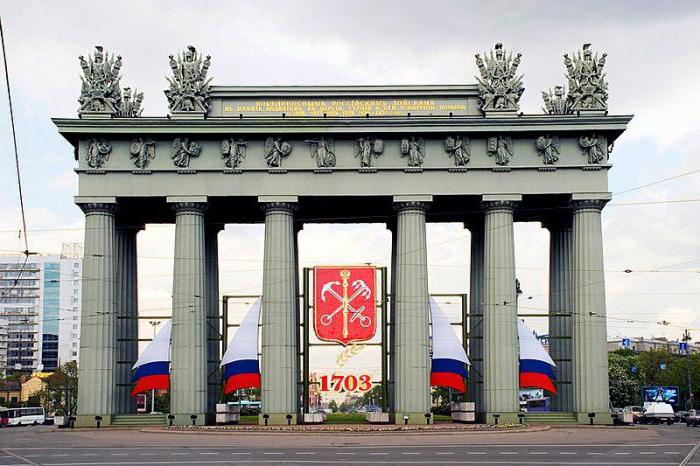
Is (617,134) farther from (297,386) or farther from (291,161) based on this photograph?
(297,386)

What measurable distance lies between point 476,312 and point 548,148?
12.8m

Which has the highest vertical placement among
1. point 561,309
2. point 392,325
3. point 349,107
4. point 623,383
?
point 349,107

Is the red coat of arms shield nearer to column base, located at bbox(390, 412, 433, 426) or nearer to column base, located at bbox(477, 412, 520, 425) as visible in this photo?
column base, located at bbox(390, 412, 433, 426)

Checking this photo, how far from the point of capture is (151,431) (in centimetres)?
5675

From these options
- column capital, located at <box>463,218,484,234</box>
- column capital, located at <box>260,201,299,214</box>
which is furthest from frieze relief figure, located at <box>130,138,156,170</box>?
column capital, located at <box>463,218,484,234</box>

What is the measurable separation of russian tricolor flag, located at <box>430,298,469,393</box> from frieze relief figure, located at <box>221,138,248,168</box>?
51.7 feet

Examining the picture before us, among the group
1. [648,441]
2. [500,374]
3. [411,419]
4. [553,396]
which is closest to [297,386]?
[411,419]

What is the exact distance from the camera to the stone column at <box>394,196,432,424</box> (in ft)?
204

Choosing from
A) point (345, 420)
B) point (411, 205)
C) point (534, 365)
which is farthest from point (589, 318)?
point (345, 420)

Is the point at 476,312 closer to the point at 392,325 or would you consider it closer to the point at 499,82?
the point at 392,325

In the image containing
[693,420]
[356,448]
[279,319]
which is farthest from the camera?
[693,420]

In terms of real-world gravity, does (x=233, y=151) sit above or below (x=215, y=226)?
above

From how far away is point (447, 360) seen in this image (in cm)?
6438

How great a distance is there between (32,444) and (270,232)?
67.6 ft
